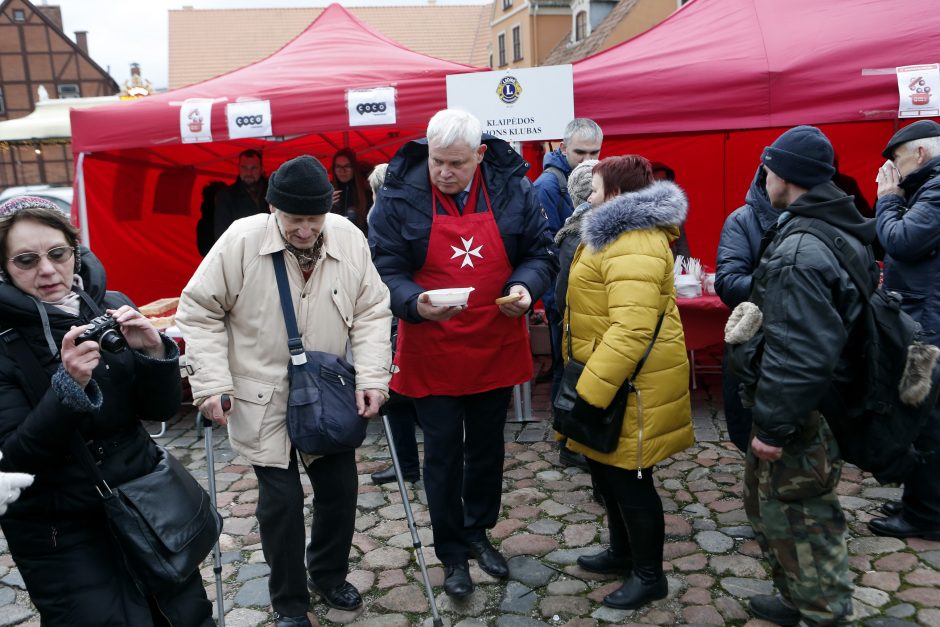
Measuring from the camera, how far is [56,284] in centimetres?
226

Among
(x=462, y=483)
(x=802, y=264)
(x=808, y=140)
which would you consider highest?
(x=808, y=140)

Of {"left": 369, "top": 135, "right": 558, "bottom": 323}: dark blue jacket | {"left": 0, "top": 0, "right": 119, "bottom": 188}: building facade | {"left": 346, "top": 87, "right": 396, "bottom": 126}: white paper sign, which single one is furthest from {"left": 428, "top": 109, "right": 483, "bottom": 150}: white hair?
{"left": 0, "top": 0, "right": 119, "bottom": 188}: building facade

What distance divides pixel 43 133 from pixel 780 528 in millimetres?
14869

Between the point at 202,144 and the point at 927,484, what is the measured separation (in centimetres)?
804

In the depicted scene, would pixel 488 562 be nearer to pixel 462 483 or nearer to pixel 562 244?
pixel 462 483

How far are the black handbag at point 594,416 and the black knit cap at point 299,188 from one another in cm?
121

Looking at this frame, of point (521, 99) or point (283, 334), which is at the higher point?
point (521, 99)

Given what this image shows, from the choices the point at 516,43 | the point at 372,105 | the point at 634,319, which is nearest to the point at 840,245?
the point at 634,319

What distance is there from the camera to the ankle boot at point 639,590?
3244 mm

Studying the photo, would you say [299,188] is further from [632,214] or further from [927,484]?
[927,484]

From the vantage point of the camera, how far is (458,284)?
11.0 ft

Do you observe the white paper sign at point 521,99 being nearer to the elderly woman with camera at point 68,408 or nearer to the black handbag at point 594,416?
the black handbag at point 594,416

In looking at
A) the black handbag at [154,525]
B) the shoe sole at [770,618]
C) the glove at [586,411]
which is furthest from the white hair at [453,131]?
the shoe sole at [770,618]

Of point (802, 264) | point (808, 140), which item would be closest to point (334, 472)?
point (802, 264)
